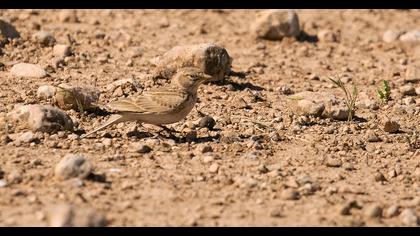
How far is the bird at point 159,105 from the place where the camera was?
29.1 ft

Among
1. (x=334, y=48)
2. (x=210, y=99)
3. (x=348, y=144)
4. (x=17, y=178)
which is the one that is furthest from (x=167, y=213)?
(x=334, y=48)

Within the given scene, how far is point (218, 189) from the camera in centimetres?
770

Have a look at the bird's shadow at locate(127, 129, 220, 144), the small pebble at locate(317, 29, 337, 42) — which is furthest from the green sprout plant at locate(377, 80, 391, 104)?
the small pebble at locate(317, 29, 337, 42)

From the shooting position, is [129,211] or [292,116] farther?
[292,116]

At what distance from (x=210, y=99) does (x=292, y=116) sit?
3.90ft

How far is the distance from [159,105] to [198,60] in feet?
6.35

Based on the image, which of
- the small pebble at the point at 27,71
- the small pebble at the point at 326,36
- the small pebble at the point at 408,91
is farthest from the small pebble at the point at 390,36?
the small pebble at the point at 27,71

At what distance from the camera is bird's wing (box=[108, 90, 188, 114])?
887cm

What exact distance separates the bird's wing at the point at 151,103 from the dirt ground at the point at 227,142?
346mm

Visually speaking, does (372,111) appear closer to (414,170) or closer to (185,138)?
(414,170)

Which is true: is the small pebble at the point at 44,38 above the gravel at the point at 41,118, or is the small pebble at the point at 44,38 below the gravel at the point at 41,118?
above

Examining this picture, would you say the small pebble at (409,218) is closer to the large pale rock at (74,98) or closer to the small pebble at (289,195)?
the small pebble at (289,195)

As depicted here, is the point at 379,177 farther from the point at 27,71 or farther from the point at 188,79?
the point at 27,71

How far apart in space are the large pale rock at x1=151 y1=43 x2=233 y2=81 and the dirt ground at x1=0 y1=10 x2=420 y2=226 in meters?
0.25
